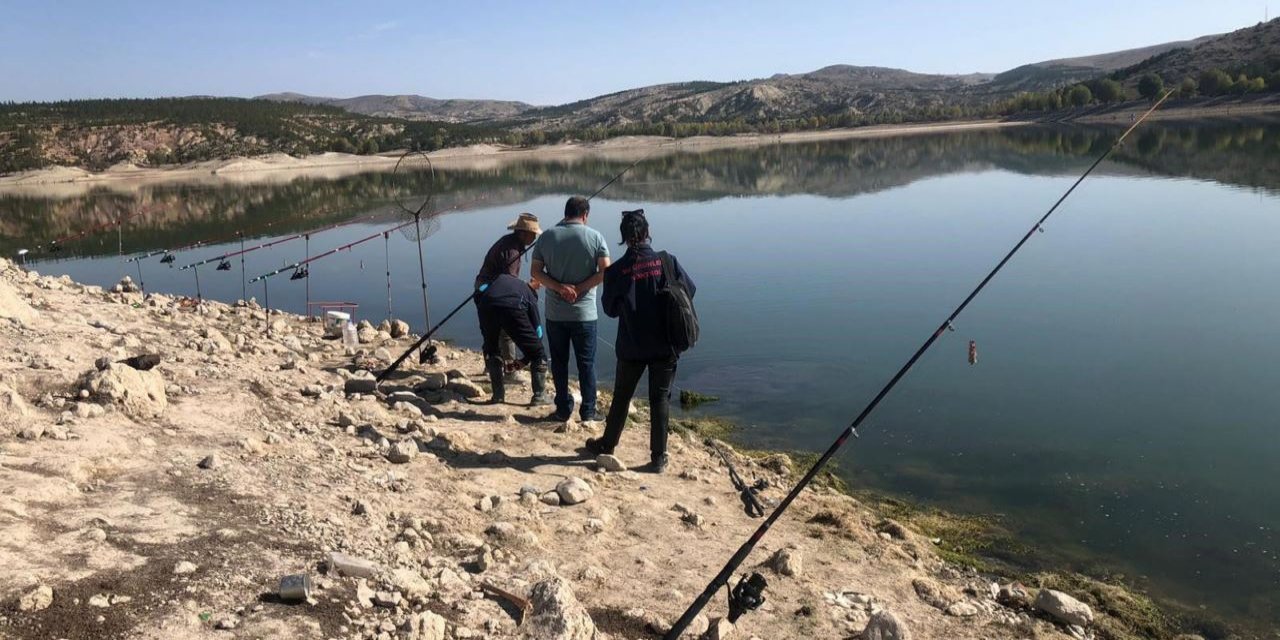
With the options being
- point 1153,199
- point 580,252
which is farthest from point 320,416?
point 1153,199

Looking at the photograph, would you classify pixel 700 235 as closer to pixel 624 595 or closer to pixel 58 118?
pixel 624 595

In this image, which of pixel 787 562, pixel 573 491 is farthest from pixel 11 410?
pixel 787 562

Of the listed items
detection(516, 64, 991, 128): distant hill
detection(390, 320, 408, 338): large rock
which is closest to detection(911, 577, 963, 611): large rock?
detection(390, 320, 408, 338): large rock

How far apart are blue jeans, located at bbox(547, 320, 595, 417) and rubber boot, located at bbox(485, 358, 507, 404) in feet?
2.75

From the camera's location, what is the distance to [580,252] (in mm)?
7023

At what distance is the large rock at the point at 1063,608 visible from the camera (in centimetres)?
496

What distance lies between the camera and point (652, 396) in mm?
6430

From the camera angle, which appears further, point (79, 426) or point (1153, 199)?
point (1153, 199)

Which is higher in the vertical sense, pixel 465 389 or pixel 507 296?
pixel 507 296

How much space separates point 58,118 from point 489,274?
115 metres

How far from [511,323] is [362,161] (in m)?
89.2

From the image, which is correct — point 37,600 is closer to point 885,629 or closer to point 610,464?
point 885,629


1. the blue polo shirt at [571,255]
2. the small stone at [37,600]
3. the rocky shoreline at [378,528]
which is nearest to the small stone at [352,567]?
the rocky shoreline at [378,528]

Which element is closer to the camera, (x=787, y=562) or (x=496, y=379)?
(x=787, y=562)
